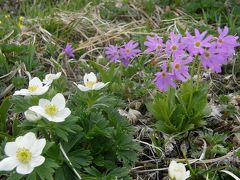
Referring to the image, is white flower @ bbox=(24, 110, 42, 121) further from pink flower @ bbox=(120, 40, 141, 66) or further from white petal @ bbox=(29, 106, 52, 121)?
pink flower @ bbox=(120, 40, 141, 66)

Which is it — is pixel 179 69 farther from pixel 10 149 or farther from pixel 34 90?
pixel 10 149

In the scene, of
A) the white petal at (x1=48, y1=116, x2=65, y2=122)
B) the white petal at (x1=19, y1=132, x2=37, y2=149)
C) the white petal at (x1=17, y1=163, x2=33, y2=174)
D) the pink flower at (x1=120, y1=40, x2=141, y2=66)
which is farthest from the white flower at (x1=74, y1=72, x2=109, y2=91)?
the pink flower at (x1=120, y1=40, x2=141, y2=66)

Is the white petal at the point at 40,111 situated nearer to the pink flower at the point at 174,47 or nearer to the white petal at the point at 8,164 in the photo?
the white petal at the point at 8,164

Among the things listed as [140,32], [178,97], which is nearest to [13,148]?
[178,97]

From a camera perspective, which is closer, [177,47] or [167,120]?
[177,47]

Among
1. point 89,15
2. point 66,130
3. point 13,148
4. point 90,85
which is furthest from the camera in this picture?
point 89,15

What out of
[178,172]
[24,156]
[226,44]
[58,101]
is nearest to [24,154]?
[24,156]

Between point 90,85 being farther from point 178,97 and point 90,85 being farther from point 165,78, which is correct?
point 178,97
